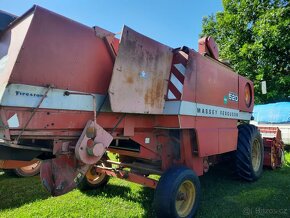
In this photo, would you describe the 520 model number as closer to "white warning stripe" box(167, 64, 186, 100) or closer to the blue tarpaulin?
"white warning stripe" box(167, 64, 186, 100)

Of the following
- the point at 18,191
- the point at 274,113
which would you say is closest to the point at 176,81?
the point at 18,191

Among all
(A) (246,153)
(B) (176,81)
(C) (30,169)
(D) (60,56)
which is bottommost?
(C) (30,169)

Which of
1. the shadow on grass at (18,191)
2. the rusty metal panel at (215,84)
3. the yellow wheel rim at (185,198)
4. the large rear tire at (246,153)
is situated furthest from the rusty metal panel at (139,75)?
the shadow on grass at (18,191)

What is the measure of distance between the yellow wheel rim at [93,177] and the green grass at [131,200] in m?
0.19

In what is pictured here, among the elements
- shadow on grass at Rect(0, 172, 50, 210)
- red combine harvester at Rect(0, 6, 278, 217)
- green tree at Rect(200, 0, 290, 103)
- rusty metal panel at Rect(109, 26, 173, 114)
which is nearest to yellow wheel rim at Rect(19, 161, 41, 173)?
shadow on grass at Rect(0, 172, 50, 210)

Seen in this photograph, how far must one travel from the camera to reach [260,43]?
16109mm

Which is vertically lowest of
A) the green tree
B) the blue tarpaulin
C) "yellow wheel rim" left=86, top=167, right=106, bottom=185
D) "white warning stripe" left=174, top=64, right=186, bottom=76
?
"yellow wheel rim" left=86, top=167, right=106, bottom=185

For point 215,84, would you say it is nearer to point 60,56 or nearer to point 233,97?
point 233,97

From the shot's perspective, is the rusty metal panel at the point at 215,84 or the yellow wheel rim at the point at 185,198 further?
the rusty metal panel at the point at 215,84

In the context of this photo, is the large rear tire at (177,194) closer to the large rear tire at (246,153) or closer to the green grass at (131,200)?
the green grass at (131,200)

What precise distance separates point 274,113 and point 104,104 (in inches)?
486

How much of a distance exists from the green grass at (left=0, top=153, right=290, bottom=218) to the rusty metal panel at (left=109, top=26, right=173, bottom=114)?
1.77 metres

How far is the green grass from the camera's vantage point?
4.35 m

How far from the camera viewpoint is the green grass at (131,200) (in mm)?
4352
